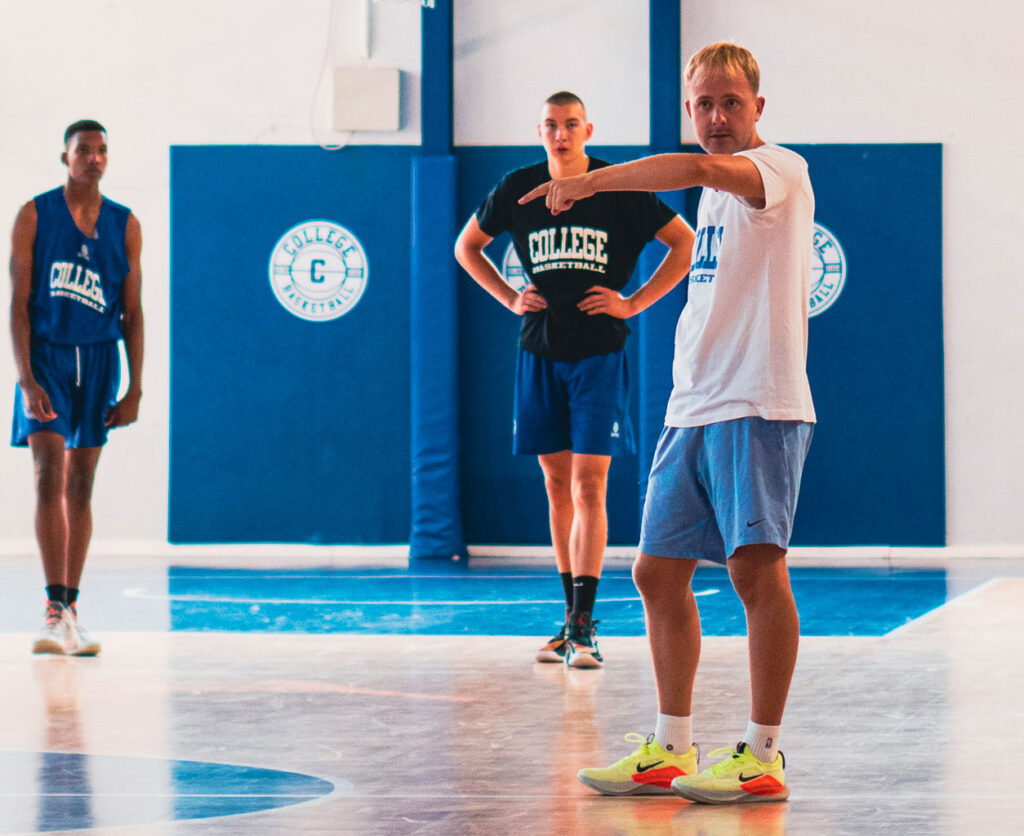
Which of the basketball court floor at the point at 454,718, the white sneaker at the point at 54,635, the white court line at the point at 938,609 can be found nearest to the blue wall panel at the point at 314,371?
the white court line at the point at 938,609

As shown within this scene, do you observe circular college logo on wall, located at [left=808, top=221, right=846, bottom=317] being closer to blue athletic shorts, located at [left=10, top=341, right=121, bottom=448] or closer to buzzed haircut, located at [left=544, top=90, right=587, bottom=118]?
buzzed haircut, located at [left=544, top=90, right=587, bottom=118]

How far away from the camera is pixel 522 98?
842 centimetres

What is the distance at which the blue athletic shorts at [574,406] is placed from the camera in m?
4.36

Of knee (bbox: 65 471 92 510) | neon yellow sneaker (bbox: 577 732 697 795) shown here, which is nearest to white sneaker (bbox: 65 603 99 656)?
knee (bbox: 65 471 92 510)

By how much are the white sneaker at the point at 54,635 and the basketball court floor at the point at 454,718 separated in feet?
0.32

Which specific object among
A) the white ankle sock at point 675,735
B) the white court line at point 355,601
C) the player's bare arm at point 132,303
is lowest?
the white court line at point 355,601

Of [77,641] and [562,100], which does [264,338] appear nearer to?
[77,641]

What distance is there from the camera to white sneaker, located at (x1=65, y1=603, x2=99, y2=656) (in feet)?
14.4

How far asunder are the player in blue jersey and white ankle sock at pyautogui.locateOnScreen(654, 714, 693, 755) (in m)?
2.37

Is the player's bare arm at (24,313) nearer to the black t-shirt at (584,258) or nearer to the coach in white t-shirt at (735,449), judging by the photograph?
the black t-shirt at (584,258)

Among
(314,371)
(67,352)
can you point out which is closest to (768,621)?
(67,352)

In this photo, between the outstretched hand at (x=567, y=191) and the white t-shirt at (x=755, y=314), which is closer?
the outstretched hand at (x=567, y=191)

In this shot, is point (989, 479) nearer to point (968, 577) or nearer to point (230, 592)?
point (968, 577)

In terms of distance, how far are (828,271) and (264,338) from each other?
3346mm
